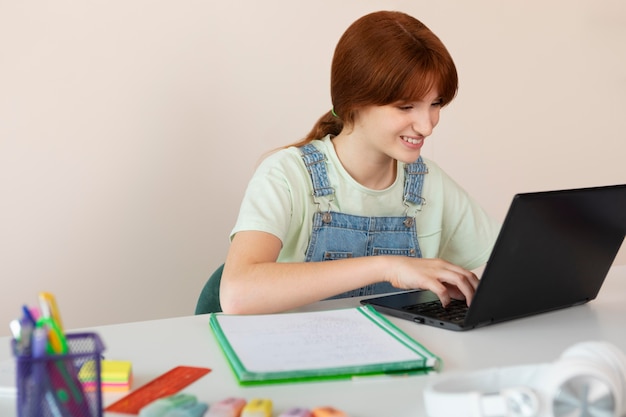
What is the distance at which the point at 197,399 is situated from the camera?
842 millimetres

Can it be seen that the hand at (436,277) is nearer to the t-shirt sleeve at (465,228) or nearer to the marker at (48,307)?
the t-shirt sleeve at (465,228)

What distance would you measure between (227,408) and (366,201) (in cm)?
90

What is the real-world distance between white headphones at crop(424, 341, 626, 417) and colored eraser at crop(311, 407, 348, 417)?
92 mm

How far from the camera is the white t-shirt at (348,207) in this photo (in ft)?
4.91

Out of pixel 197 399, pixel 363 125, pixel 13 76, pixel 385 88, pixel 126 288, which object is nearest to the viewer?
pixel 197 399

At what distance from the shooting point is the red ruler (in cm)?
84

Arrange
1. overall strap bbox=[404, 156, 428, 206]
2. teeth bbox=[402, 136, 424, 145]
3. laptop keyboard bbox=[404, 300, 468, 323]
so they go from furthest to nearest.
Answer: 1. overall strap bbox=[404, 156, 428, 206]
2. teeth bbox=[402, 136, 424, 145]
3. laptop keyboard bbox=[404, 300, 468, 323]

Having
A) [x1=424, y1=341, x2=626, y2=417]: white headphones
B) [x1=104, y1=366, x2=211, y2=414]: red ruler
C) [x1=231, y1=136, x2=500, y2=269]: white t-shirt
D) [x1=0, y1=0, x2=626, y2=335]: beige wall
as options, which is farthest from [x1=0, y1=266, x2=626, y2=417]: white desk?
[x1=0, y1=0, x2=626, y2=335]: beige wall

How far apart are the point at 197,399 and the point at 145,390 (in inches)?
3.3

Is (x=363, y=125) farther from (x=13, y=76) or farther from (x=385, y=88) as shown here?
(x=13, y=76)

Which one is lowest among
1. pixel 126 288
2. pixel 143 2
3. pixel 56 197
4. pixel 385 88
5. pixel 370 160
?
pixel 126 288

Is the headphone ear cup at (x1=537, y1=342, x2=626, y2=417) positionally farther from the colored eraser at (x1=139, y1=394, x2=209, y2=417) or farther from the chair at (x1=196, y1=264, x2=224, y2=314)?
the chair at (x1=196, y1=264, x2=224, y2=314)

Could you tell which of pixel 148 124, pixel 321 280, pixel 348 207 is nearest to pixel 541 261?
pixel 321 280

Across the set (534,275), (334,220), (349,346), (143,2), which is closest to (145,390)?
(349,346)
